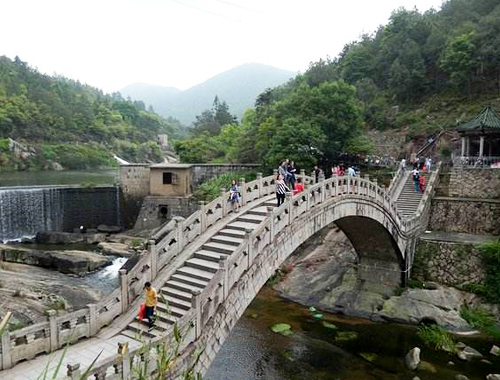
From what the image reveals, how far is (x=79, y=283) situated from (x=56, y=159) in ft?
181

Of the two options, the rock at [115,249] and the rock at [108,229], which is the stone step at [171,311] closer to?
the rock at [115,249]

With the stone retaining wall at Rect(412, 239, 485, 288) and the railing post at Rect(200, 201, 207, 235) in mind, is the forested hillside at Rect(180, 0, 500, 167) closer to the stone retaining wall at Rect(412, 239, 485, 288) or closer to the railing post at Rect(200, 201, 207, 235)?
the stone retaining wall at Rect(412, 239, 485, 288)

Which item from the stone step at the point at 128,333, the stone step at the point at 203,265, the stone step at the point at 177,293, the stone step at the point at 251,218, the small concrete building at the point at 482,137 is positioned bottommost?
the stone step at the point at 128,333

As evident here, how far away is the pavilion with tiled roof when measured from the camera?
31.3 m

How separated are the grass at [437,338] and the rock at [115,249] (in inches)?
880

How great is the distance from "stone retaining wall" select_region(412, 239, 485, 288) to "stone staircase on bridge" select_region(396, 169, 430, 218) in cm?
256

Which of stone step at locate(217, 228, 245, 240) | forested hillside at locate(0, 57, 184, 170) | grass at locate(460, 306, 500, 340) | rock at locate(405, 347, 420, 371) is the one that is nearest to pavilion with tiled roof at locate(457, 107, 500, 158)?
grass at locate(460, 306, 500, 340)

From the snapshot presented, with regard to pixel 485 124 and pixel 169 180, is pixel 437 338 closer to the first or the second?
pixel 485 124

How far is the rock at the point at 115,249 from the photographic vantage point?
109ft

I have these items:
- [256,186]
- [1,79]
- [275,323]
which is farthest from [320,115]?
[1,79]

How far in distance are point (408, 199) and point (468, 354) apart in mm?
12779

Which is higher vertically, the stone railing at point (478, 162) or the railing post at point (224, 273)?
the stone railing at point (478, 162)

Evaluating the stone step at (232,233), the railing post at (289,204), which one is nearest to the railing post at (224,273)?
the stone step at (232,233)

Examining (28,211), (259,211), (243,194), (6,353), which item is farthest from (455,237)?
(28,211)
